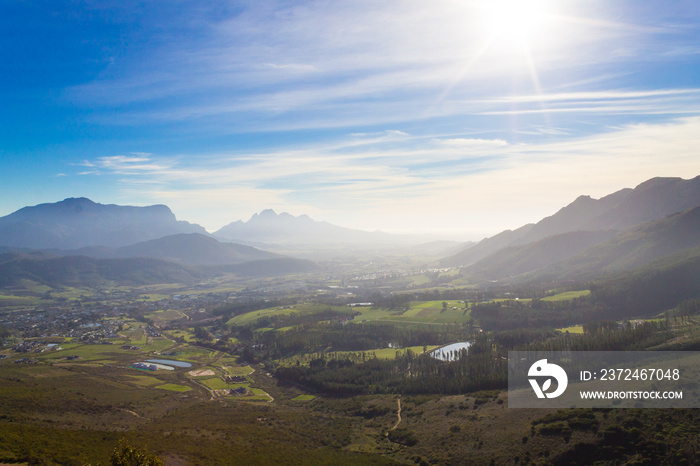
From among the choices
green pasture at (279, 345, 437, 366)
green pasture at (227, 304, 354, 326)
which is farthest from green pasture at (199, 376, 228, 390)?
green pasture at (227, 304, 354, 326)

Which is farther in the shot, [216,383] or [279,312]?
[279,312]

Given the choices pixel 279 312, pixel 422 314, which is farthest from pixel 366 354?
pixel 279 312

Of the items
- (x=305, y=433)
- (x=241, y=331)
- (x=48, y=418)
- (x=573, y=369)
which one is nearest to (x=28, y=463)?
(x=48, y=418)

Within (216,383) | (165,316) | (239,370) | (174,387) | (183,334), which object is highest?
(174,387)

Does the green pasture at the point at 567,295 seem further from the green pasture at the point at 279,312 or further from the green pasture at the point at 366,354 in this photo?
the green pasture at the point at 279,312

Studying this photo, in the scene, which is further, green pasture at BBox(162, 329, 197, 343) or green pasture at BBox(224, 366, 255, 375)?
green pasture at BBox(162, 329, 197, 343)

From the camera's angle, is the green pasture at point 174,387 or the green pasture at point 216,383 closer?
the green pasture at point 174,387

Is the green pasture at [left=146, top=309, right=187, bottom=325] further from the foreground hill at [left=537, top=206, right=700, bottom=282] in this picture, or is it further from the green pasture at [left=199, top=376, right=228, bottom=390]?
the foreground hill at [left=537, top=206, right=700, bottom=282]


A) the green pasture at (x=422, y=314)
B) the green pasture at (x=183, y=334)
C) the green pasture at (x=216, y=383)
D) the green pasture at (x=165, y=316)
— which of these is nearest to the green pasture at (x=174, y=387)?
the green pasture at (x=216, y=383)

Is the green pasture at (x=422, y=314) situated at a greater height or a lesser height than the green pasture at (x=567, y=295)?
lesser

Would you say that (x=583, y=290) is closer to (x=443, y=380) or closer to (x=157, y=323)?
(x=443, y=380)

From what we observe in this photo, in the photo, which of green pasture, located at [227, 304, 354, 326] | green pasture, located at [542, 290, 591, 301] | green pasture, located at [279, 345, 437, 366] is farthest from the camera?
green pasture, located at [227, 304, 354, 326]

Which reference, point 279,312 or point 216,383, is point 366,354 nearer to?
point 216,383

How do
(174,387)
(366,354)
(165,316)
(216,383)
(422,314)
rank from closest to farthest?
(174,387)
(216,383)
(366,354)
(422,314)
(165,316)
